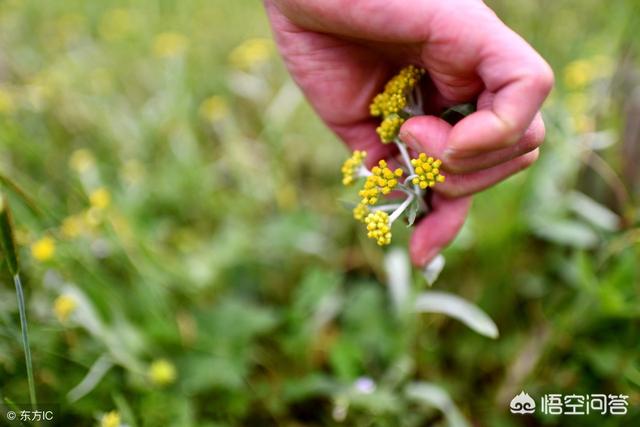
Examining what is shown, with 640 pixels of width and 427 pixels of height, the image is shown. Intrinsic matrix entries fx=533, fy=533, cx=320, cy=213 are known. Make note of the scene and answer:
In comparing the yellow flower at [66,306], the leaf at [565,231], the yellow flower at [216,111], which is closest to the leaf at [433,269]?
the leaf at [565,231]

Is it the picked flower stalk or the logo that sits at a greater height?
the picked flower stalk

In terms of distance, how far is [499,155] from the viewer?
0.59 meters

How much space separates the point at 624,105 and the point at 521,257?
48 centimetres

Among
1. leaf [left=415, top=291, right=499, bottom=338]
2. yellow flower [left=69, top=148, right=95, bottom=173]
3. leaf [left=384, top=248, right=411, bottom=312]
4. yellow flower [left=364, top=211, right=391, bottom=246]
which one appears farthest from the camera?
yellow flower [left=69, top=148, right=95, bottom=173]

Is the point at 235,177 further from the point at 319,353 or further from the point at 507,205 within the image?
the point at 507,205

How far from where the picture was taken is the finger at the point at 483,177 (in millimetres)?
659

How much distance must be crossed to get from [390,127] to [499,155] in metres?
0.15

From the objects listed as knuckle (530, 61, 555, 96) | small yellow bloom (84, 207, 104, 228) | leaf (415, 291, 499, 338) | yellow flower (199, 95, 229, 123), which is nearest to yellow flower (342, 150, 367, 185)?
knuckle (530, 61, 555, 96)

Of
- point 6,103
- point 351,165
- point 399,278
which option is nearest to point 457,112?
point 351,165

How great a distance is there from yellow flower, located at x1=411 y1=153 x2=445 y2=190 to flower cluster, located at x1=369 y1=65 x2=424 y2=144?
0.09 meters

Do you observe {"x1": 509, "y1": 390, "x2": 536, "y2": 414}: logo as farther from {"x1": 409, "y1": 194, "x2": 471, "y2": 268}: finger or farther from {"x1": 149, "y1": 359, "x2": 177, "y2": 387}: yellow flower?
{"x1": 149, "y1": 359, "x2": 177, "y2": 387}: yellow flower

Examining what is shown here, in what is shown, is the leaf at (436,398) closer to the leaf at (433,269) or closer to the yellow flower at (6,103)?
the leaf at (433,269)

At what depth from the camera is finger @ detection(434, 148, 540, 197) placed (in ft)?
2.16

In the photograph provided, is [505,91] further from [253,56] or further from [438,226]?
[253,56]
